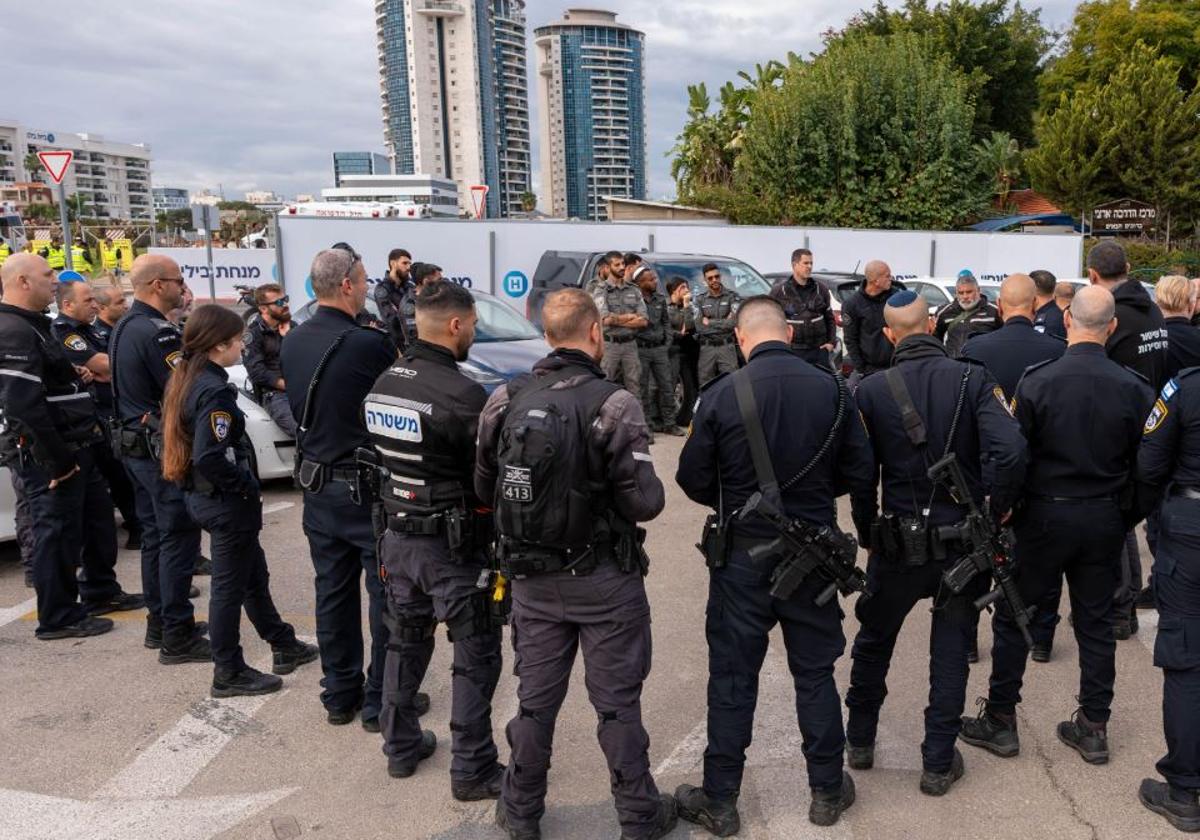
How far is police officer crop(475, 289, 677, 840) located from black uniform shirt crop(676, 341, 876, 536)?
0.89 ft

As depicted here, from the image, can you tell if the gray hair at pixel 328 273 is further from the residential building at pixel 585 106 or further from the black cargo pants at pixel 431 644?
the residential building at pixel 585 106

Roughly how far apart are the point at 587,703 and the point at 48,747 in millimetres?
2373

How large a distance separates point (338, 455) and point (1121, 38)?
37621 mm

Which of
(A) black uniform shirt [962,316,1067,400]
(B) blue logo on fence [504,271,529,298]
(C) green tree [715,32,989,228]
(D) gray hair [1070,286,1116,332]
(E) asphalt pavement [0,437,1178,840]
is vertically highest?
(C) green tree [715,32,989,228]

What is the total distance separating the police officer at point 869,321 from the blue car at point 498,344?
285 centimetres

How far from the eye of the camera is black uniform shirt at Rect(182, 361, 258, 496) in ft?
13.3

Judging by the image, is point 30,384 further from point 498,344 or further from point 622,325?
point 622,325

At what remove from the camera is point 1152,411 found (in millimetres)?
3416

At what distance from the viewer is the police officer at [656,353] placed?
9328mm

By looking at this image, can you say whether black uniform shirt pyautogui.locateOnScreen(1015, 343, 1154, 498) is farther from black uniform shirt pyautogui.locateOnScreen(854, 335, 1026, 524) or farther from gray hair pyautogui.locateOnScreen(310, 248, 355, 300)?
gray hair pyautogui.locateOnScreen(310, 248, 355, 300)

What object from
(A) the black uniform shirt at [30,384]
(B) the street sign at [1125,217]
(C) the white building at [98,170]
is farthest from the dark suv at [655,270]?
(C) the white building at [98,170]

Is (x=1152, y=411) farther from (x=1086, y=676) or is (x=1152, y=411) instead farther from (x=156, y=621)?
(x=156, y=621)

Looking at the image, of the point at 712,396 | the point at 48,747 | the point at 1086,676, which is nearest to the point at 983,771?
the point at 1086,676

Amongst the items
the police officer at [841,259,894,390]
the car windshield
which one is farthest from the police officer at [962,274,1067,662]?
the car windshield
